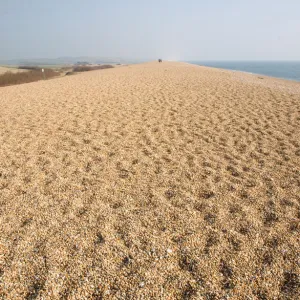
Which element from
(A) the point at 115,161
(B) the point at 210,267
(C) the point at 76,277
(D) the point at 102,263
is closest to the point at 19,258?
(C) the point at 76,277

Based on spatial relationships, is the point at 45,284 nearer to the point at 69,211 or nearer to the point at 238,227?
the point at 69,211

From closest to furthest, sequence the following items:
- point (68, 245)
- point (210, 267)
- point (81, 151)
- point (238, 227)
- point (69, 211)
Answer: point (210, 267), point (68, 245), point (238, 227), point (69, 211), point (81, 151)

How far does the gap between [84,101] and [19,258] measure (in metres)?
8.76

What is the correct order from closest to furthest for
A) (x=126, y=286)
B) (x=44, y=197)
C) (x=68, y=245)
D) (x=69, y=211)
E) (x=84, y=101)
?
(x=126, y=286) < (x=68, y=245) < (x=69, y=211) < (x=44, y=197) < (x=84, y=101)

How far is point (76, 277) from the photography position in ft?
7.71

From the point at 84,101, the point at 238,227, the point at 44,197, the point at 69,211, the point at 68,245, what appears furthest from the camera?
the point at 84,101

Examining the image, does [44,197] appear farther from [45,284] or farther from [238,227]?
[238,227]

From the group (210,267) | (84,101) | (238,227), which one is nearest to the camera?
(210,267)

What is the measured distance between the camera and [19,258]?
2.55 m

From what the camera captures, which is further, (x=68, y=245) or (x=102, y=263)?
(x=68, y=245)

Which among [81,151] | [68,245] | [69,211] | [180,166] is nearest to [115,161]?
[81,151]

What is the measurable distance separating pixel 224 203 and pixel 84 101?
8685 mm

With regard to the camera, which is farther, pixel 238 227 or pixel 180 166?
pixel 180 166

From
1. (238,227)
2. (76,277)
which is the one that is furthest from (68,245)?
(238,227)
